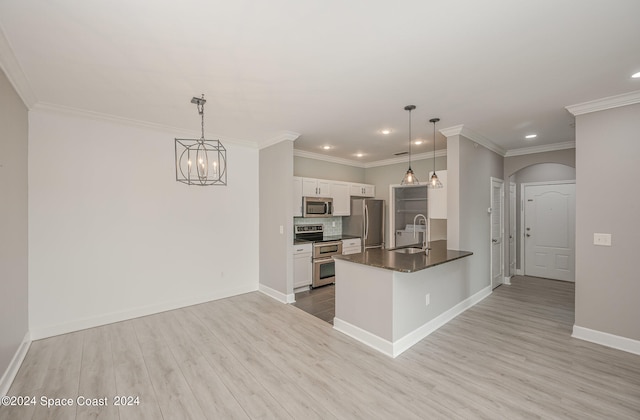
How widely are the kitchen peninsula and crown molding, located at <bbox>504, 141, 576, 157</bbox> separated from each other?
3007 mm

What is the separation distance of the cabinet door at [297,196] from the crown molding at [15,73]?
344cm

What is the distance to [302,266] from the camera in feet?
16.0

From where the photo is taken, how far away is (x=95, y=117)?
3449mm

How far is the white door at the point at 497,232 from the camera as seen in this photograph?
497cm

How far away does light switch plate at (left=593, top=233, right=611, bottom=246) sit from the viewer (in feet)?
9.86

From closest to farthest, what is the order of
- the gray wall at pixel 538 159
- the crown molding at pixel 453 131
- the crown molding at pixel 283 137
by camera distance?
the crown molding at pixel 453 131
the crown molding at pixel 283 137
the gray wall at pixel 538 159

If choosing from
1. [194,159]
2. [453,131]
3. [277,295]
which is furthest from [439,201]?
[194,159]

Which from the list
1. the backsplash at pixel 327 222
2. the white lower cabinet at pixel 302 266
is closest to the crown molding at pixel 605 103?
the white lower cabinet at pixel 302 266

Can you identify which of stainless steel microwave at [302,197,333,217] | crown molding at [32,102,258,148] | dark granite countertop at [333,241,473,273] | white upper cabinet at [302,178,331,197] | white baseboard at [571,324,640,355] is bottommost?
white baseboard at [571,324,640,355]

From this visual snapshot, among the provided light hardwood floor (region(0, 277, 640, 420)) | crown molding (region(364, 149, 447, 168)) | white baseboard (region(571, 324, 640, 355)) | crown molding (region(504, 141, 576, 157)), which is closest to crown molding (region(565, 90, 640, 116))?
crown molding (region(504, 141, 576, 157))

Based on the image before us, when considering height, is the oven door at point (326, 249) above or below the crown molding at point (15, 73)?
below

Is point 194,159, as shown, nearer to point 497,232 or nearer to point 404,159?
point 404,159

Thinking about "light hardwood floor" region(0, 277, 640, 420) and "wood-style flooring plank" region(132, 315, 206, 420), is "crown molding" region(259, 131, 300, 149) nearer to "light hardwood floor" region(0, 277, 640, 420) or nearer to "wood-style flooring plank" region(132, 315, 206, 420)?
"light hardwood floor" region(0, 277, 640, 420)

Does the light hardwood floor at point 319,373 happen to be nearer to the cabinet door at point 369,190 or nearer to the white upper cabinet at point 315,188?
the white upper cabinet at point 315,188
